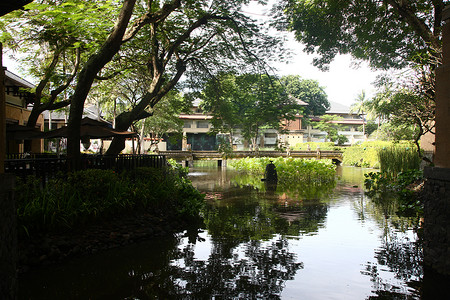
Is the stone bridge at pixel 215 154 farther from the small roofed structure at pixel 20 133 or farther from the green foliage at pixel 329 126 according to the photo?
the small roofed structure at pixel 20 133

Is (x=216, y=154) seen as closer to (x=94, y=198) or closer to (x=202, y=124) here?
(x=202, y=124)

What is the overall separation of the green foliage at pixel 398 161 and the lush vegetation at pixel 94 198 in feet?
38.1

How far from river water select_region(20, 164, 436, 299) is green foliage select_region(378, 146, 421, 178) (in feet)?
27.3

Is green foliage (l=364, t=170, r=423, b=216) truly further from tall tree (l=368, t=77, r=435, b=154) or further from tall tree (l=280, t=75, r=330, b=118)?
tall tree (l=280, t=75, r=330, b=118)

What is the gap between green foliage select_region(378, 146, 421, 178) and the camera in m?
16.8

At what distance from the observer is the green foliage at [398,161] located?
16780 millimetres

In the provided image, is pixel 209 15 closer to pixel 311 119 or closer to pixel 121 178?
pixel 121 178

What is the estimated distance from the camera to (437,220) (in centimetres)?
537

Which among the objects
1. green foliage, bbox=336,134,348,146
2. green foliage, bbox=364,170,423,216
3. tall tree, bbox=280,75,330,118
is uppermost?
tall tree, bbox=280,75,330,118

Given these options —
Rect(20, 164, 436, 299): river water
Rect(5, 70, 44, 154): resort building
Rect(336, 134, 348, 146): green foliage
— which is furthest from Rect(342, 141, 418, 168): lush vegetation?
Rect(5, 70, 44, 154): resort building

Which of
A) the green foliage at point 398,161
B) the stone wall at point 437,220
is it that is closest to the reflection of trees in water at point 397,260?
the stone wall at point 437,220

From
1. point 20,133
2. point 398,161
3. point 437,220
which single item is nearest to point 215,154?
point 398,161

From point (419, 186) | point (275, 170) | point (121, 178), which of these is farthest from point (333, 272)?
point (275, 170)

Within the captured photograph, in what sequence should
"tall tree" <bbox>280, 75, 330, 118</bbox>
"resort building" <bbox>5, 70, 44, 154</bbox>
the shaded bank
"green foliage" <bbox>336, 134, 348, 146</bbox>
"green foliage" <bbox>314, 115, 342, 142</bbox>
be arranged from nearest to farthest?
the shaded bank < "resort building" <bbox>5, 70, 44, 154</bbox> < "green foliage" <bbox>314, 115, 342, 142</bbox> < "green foliage" <bbox>336, 134, 348, 146</bbox> < "tall tree" <bbox>280, 75, 330, 118</bbox>
